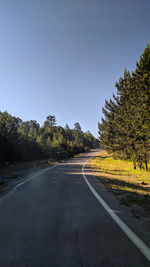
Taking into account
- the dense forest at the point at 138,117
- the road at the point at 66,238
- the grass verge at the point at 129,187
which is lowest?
the grass verge at the point at 129,187

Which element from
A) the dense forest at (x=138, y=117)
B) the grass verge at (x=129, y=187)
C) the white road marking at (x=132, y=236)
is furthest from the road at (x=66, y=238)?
the dense forest at (x=138, y=117)

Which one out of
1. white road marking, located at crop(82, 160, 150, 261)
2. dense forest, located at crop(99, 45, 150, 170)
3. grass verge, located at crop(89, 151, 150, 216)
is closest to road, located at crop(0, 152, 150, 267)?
white road marking, located at crop(82, 160, 150, 261)

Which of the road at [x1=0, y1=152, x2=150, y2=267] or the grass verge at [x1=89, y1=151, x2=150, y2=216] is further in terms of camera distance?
the grass verge at [x1=89, y1=151, x2=150, y2=216]

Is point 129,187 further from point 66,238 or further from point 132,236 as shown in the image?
point 66,238

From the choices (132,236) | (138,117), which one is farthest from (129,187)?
(138,117)

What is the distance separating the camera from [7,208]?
4.30 metres

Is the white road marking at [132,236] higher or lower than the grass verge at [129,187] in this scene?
higher

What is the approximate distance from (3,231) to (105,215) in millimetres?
2644

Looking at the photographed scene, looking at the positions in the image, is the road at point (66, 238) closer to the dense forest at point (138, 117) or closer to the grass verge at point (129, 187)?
the grass verge at point (129, 187)

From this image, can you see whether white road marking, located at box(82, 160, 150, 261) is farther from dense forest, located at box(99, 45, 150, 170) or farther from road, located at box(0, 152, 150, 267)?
dense forest, located at box(99, 45, 150, 170)

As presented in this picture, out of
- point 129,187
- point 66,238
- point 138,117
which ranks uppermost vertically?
point 138,117

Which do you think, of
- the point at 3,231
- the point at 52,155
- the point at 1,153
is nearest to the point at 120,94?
the point at 3,231

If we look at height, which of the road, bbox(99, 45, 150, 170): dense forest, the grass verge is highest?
bbox(99, 45, 150, 170): dense forest

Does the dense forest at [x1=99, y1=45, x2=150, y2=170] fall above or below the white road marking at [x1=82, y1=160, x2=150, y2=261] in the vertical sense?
above
